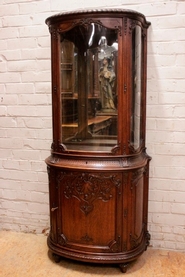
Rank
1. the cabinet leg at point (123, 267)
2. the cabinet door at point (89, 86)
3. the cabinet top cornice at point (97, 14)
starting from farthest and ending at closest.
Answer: the cabinet leg at point (123, 267)
the cabinet door at point (89, 86)
the cabinet top cornice at point (97, 14)

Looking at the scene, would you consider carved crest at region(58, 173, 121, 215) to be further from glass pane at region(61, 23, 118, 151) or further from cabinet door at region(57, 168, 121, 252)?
glass pane at region(61, 23, 118, 151)

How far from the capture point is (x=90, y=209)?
5.75ft

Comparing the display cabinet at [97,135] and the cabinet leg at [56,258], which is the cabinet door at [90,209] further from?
the cabinet leg at [56,258]

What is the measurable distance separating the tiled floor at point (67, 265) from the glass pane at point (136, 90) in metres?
0.78

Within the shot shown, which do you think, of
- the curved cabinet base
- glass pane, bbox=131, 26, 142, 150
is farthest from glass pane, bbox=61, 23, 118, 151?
the curved cabinet base

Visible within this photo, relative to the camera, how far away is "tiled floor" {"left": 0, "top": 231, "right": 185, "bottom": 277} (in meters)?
1.81

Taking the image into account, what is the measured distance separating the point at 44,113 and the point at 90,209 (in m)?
0.80

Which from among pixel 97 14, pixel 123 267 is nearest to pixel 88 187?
pixel 123 267

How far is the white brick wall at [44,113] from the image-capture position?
1.89 meters

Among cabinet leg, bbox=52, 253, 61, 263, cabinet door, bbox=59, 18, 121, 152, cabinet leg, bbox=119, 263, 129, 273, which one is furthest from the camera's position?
cabinet leg, bbox=52, 253, 61, 263

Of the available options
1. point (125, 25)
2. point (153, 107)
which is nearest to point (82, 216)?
point (153, 107)

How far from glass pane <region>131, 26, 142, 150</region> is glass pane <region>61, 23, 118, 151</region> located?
12 cm

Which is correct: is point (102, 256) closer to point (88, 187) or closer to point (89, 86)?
point (88, 187)

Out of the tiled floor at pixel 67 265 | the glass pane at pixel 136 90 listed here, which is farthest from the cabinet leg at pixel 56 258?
the glass pane at pixel 136 90
